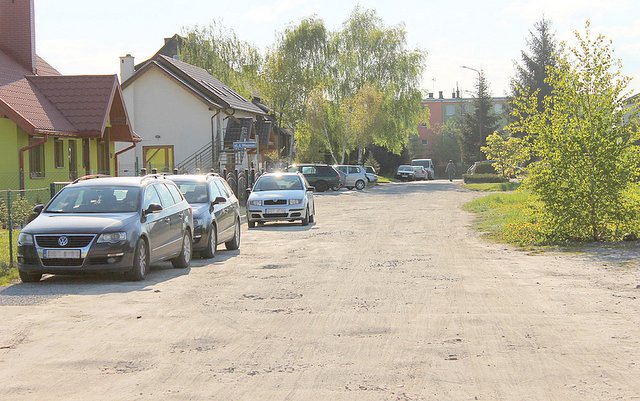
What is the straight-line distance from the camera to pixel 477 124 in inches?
3430

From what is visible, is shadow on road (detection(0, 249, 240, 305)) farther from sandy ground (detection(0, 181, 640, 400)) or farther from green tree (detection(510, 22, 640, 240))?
green tree (detection(510, 22, 640, 240))

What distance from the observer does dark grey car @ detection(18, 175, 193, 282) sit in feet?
44.5

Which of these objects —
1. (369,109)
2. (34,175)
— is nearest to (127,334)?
(34,175)

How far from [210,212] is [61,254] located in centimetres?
523

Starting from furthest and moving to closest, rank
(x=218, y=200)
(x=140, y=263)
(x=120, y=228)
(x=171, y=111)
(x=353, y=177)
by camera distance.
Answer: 1. (x=353, y=177)
2. (x=171, y=111)
3. (x=218, y=200)
4. (x=140, y=263)
5. (x=120, y=228)

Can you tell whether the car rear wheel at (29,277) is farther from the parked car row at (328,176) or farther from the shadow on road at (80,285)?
the parked car row at (328,176)

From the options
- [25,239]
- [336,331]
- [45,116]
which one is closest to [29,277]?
[25,239]

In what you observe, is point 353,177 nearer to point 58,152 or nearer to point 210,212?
point 58,152

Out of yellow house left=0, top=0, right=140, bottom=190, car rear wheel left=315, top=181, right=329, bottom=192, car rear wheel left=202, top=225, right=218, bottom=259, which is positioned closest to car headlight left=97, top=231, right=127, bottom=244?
car rear wheel left=202, top=225, right=218, bottom=259

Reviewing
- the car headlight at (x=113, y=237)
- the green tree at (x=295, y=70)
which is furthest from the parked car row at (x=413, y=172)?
the car headlight at (x=113, y=237)

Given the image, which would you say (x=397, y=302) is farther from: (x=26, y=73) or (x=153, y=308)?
(x=26, y=73)

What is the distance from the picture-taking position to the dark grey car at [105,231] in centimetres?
1357

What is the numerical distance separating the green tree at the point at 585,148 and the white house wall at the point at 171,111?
38167mm

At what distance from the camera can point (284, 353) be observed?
8.23m
